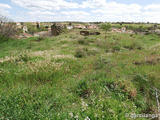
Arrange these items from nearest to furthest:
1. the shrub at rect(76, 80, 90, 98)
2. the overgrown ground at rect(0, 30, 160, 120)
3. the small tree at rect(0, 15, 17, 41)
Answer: the overgrown ground at rect(0, 30, 160, 120), the shrub at rect(76, 80, 90, 98), the small tree at rect(0, 15, 17, 41)

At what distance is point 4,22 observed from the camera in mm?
22641

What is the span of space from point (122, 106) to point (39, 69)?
12.1 feet

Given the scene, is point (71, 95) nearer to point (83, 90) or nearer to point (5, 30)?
Answer: point (83, 90)

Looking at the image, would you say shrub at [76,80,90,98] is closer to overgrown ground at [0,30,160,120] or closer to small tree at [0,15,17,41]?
overgrown ground at [0,30,160,120]

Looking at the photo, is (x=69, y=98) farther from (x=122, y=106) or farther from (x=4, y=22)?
(x=4, y=22)

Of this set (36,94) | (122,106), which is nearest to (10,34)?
(36,94)

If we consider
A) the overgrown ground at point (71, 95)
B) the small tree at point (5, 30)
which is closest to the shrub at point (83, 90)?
the overgrown ground at point (71, 95)

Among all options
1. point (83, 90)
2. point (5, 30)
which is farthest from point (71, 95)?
point (5, 30)

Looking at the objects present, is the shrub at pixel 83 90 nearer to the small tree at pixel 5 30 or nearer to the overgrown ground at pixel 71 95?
the overgrown ground at pixel 71 95

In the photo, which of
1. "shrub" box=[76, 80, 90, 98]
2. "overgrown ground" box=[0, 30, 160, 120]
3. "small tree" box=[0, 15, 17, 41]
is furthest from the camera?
"small tree" box=[0, 15, 17, 41]

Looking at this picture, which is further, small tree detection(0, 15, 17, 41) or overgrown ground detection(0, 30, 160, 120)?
small tree detection(0, 15, 17, 41)

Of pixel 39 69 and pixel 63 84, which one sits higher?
pixel 39 69

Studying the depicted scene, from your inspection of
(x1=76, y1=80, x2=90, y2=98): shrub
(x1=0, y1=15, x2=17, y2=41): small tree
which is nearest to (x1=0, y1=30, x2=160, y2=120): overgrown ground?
(x1=76, y1=80, x2=90, y2=98): shrub

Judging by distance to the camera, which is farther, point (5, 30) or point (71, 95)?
point (5, 30)
